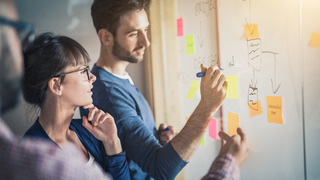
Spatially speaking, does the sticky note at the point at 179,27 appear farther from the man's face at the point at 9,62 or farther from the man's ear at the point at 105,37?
the man's face at the point at 9,62

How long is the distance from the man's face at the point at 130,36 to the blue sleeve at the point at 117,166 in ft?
1.32

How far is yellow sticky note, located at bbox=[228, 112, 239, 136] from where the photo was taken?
100cm

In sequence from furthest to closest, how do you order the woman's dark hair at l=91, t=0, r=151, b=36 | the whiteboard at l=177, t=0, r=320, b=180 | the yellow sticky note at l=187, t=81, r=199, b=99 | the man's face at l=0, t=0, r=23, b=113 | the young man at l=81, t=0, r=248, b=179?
the yellow sticky note at l=187, t=81, r=199, b=99
the woman's dark hair at l=91, t=0, r=151, b=36
the young man at l=81, t=0, r=248, b=179
the whiteboard at l=177, t=0, r=320, b=180
the man's face at l=0, t=0, r=23, b=113

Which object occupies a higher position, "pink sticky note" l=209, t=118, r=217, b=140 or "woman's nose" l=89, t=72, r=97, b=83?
"woman's nose" l=89, t=72, r=97, b=83

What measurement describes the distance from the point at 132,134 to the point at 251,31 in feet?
1.92

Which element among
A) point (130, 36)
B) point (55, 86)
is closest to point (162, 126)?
point (130, 36)

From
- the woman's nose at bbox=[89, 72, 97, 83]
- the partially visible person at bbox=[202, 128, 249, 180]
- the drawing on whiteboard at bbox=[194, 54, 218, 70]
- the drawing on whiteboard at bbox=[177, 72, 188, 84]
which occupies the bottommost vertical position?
the partially visible person at bbox=[202, 128, 249, 180]

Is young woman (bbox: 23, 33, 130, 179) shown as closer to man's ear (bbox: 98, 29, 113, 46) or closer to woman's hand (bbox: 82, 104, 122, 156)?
woman's hand (bbox: 82, 104, 122, 156)

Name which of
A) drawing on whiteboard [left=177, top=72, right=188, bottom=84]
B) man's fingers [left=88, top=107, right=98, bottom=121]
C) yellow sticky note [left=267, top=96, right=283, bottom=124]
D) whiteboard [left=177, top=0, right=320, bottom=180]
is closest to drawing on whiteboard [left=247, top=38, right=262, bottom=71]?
whiteboard [left=177, top=0, right=320, bottom=180]

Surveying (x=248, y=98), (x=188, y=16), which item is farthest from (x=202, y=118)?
(x=188, y=16)

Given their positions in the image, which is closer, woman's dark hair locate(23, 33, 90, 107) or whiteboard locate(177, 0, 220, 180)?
woman's dark hair locate(23, 33, 90, 107)

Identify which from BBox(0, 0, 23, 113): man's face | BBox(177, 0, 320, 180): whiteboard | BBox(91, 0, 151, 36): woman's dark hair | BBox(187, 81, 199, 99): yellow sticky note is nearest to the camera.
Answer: BBox(0, 0, 23, 113): man's face

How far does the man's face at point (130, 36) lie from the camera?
1.02 m

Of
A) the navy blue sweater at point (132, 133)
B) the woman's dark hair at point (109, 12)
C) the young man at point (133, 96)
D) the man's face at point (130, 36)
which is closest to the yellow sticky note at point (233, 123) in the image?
the young man at point (133, 96)
